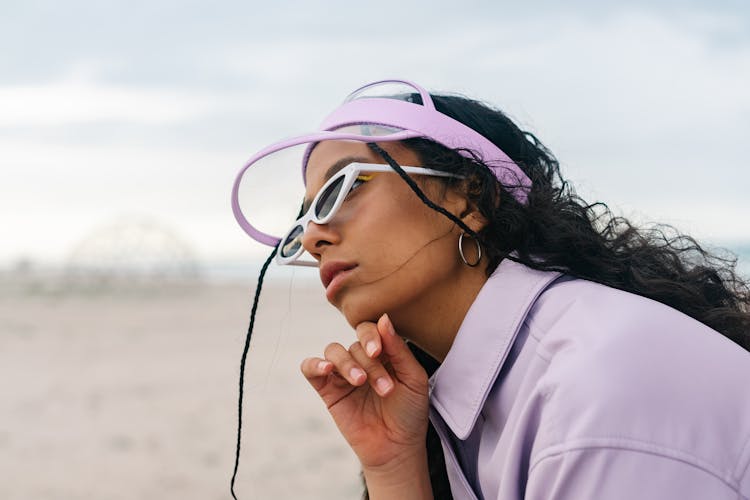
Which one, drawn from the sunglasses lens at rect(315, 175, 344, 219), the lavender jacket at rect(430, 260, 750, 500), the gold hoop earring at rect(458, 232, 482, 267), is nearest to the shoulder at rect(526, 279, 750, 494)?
the lavender jacket at rect(430, 260, 750, 500)

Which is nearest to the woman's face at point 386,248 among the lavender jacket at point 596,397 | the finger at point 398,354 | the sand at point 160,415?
the finger at point 398,354

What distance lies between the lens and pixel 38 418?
8039mm

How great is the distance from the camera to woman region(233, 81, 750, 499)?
1.60 meters

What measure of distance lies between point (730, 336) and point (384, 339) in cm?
93

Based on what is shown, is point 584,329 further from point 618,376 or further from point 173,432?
point 173,432

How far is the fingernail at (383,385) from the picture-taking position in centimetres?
212

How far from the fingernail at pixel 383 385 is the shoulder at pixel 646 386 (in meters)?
0.46

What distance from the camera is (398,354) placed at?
7.09 feet

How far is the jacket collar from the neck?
6.6 inches

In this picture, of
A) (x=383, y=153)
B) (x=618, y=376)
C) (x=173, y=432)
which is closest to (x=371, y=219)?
(x=383, y=153)

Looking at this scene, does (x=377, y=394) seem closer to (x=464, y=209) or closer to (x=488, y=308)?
(x=488, y=308)

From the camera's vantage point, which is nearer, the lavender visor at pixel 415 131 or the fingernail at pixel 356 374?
the fingernail at pixel 356 374

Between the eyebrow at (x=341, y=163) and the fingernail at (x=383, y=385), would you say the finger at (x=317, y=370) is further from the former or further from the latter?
the eyebrow at (x=341, y=163)

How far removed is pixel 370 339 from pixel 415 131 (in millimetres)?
613
